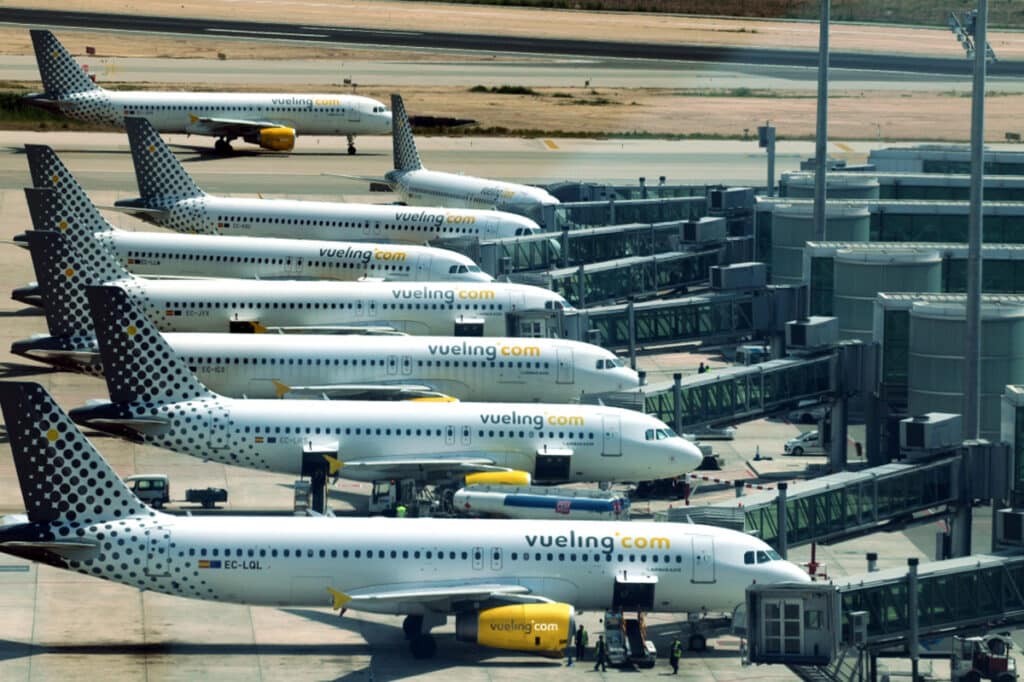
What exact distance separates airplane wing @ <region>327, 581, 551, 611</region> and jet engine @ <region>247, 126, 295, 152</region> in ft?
336

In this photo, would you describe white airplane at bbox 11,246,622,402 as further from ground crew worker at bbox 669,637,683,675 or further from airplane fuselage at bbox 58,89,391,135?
airplane fuselage at bbox 58,89,391,135

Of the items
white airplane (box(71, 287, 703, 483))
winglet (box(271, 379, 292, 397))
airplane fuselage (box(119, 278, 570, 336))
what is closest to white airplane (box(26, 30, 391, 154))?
airplane fuselage (box(119, 278, 570, 336))

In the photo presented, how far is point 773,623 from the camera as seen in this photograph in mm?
58781

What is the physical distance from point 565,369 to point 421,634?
26.4 meters

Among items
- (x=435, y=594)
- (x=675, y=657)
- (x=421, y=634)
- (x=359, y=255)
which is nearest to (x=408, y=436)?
(x=421, y=634)

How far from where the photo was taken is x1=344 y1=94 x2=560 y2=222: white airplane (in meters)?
127

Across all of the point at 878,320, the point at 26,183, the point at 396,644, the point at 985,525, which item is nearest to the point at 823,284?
the point at 878,320

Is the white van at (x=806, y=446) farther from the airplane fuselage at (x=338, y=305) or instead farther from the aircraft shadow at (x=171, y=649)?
the aircraft shadow at (x=171, y=649)

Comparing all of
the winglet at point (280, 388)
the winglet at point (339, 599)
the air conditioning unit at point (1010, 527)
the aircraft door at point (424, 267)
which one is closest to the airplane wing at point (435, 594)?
the winglet at point (339, 599)

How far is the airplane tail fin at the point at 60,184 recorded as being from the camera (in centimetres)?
9425

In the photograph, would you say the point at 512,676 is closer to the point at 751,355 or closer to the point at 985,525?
the point at 985,525

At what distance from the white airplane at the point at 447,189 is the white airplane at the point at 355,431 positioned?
50.0 metres

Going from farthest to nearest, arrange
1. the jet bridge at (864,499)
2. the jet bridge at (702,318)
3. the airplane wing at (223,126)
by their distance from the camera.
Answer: the airplane wing at (223,126), the jet bridge at (702,318), the jet bridge at (864,499)

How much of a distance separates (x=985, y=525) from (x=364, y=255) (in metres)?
38.5
